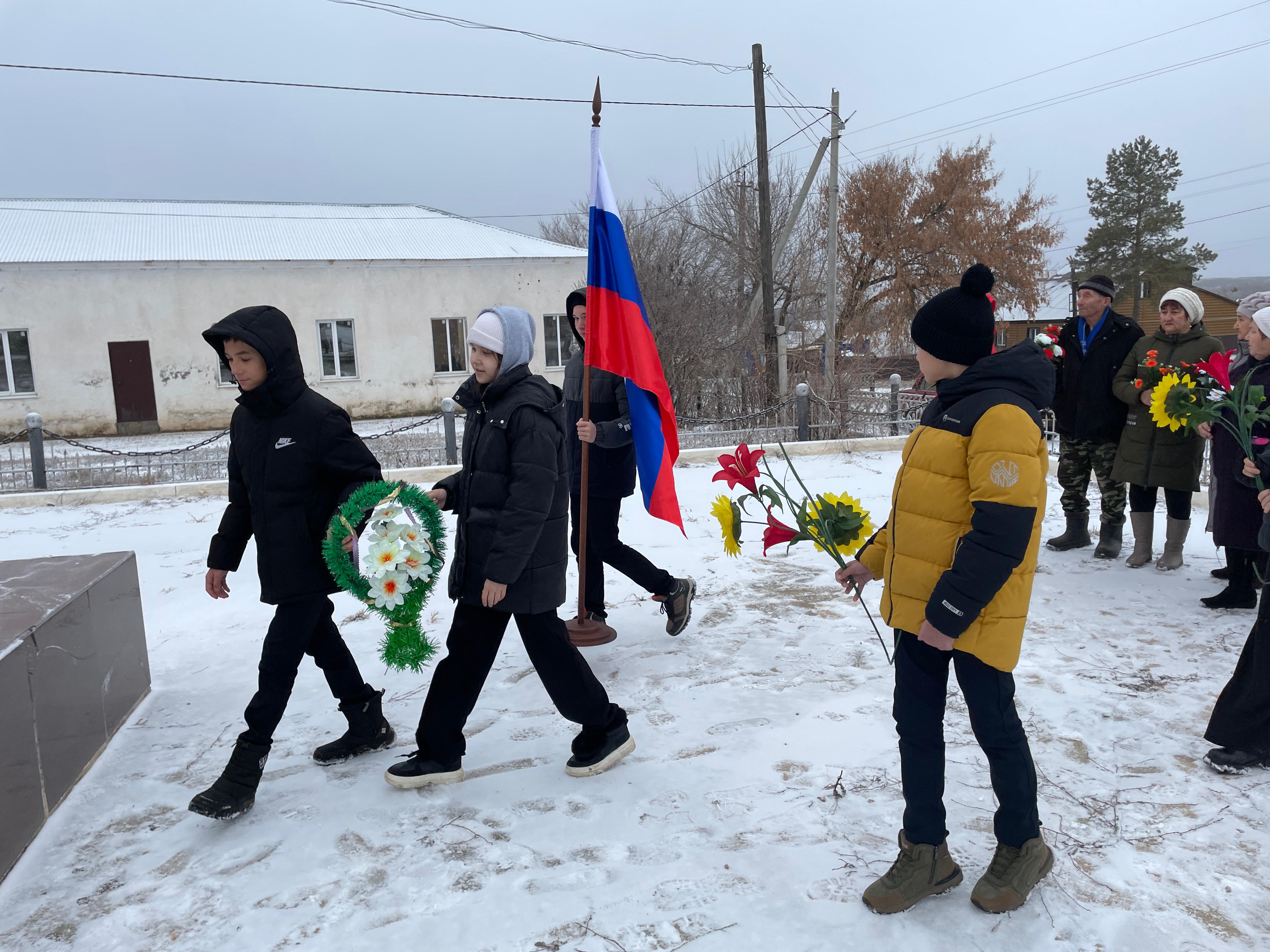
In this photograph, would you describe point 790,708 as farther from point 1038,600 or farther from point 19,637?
point 19,637

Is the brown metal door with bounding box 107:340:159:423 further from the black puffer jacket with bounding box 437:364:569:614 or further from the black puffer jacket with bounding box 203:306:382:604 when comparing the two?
the black puffer jacket with bounding box 437:364:569:614

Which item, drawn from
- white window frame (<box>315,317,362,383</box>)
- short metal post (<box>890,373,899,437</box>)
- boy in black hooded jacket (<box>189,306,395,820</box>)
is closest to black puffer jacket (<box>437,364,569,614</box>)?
boy in black hooded jacket (<box>189,306,395,820</box>)

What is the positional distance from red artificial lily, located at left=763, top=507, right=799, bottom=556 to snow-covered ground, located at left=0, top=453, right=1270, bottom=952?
90cm

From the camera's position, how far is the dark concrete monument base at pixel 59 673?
266 cm

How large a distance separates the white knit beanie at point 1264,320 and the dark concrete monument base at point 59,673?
4995 millimetres

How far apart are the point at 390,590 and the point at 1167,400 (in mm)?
4022

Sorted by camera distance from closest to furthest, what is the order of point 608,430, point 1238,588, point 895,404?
point 608,430, point 1238,588, point 895,404

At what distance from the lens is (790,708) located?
12.1 ft

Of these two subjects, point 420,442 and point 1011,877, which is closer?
point 1011,877

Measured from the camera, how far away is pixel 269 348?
2893 mm

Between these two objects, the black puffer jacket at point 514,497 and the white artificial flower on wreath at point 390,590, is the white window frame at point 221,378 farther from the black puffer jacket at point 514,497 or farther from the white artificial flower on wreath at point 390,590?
the black puffer jacket at point 514,497

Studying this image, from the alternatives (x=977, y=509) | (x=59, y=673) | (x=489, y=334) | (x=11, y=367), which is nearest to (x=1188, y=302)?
(x=977, y=509)

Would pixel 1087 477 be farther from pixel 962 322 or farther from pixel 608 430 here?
pixel 962 322

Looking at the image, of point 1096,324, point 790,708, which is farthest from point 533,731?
point 1096,324
